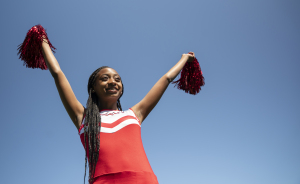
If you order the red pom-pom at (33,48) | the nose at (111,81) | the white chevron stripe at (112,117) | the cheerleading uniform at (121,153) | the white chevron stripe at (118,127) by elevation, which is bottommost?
the cheerleading uniform at (121,153)

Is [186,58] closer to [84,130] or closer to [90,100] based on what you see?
[90,100]

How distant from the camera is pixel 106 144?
210 centimetres

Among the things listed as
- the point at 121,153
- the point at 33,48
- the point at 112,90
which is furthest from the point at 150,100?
the point at 33,48

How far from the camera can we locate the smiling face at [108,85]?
253 cm

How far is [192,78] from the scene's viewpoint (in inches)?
130

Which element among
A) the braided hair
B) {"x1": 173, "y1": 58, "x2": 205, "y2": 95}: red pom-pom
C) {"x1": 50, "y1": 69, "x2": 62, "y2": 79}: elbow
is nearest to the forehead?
the braided hair

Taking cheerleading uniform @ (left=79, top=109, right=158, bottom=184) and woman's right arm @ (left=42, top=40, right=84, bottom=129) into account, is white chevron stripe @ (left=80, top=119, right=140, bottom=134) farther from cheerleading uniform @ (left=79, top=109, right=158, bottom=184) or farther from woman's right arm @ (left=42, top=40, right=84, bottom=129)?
woman's right arm @ (left=42, top=40, right=84, bottom=129)

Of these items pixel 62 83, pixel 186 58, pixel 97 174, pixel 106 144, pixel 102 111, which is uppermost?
pixel 186 58

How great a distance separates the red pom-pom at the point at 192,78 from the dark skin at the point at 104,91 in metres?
0.60

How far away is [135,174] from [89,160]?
40 cm

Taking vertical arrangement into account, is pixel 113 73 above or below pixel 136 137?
above

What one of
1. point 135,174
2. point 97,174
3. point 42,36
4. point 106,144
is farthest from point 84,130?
point 42,36

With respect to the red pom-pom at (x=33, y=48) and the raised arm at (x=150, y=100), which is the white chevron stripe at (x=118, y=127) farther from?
the red pom-pom at (x=33, y=48)

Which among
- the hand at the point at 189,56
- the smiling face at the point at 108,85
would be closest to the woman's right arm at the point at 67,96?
the smiling face at the point at 108,85
